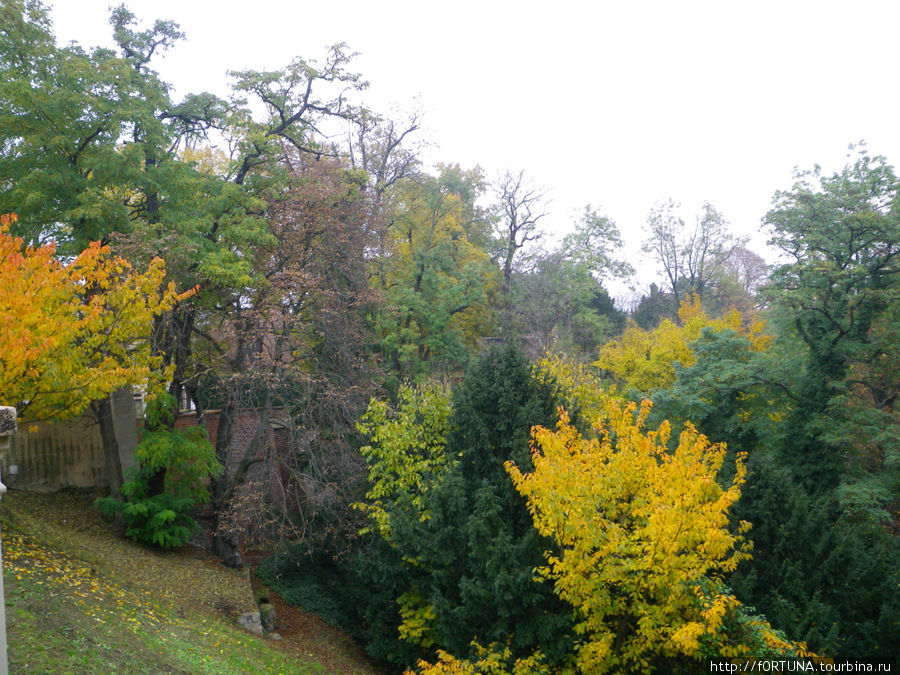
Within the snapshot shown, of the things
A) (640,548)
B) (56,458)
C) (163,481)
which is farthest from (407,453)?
(56,458)

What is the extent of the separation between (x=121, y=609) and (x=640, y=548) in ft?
27.4

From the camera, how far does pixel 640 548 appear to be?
28.5 ft

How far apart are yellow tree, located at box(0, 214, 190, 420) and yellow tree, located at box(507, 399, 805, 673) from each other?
726cm

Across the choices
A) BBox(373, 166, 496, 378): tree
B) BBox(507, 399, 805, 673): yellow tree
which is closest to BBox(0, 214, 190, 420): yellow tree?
BBox(507, 399, 805, 673): yellow tree

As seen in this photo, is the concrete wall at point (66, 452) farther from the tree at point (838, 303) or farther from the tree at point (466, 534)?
the tree at point (838, 303)

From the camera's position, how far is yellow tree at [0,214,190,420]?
904cm

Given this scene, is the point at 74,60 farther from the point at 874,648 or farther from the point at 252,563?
the point at 874,648

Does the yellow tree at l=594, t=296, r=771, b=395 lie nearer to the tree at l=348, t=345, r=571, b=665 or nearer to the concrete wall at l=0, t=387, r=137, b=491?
the tree at l=348, t=345, r=571, b=665

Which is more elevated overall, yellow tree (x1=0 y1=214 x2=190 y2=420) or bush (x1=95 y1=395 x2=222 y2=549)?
yellow tree (x1=0 y1=214 x2=190 y2=420)

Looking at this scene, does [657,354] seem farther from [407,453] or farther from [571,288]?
[407,453]

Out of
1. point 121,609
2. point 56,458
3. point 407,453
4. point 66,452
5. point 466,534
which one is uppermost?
point 66,452

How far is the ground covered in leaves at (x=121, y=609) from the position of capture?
824cm

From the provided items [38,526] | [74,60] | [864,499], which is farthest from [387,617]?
[74,60]

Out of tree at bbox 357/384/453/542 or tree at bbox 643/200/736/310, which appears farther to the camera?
tree at bbox 643/200/736/310
